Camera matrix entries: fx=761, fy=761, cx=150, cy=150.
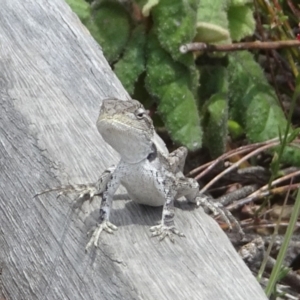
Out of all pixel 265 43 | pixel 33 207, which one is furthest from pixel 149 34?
pixel 33 207

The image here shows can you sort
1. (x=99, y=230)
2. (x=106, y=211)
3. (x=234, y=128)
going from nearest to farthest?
1. (x=99, y=230)
2. (x=106, y=211)
3. (x=234, y=128)

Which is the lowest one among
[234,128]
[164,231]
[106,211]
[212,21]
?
[234,128]

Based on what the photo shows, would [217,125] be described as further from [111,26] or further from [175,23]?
[111,26]

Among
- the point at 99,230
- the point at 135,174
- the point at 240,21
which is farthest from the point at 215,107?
the point at 99,230

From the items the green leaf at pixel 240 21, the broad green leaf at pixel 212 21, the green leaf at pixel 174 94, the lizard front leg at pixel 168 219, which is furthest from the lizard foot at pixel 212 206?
the green leaf at pixel 240 21

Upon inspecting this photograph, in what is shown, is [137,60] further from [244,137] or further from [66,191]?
[66,191]

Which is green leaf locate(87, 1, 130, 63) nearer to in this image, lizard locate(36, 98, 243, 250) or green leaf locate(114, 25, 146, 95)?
green leaf locate(114, 25, 146, 95)
